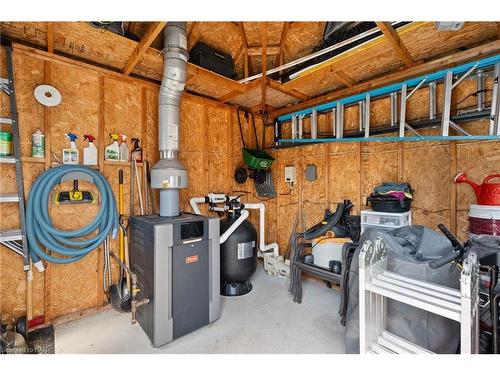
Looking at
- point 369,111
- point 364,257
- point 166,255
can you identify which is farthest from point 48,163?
point 369,111

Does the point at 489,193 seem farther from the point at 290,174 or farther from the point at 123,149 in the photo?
the point at 123,149

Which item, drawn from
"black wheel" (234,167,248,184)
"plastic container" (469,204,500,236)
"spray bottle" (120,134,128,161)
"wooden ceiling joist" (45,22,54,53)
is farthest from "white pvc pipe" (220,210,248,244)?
"wooden ceiling joist" (45,22,54,53)

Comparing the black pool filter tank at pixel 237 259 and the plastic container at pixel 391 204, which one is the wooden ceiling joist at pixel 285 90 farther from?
the plastic container at pixel 391 204

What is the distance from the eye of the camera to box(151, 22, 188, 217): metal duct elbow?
2093 mm

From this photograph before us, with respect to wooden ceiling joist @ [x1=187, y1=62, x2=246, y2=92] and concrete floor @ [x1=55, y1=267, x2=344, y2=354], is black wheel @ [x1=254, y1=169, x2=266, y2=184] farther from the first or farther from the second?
concrete floor @ [x1=55, y1=267, x2=344, y2=354]

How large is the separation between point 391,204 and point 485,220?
0.66 meters

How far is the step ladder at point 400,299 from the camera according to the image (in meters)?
1.08

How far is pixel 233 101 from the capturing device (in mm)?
3357

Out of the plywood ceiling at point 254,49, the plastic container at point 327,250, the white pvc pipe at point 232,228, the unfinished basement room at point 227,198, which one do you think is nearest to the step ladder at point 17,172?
the unfinished basement room at point 227,198

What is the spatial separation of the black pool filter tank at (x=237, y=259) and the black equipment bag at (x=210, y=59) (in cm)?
168

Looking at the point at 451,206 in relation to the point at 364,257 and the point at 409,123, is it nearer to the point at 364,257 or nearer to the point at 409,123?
the point at 409,123

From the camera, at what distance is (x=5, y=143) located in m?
1.81

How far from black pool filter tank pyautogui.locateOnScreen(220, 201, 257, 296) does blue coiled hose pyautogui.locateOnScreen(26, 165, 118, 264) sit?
1255mm

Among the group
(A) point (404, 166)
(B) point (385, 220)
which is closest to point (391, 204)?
(B) point (385, 220)
